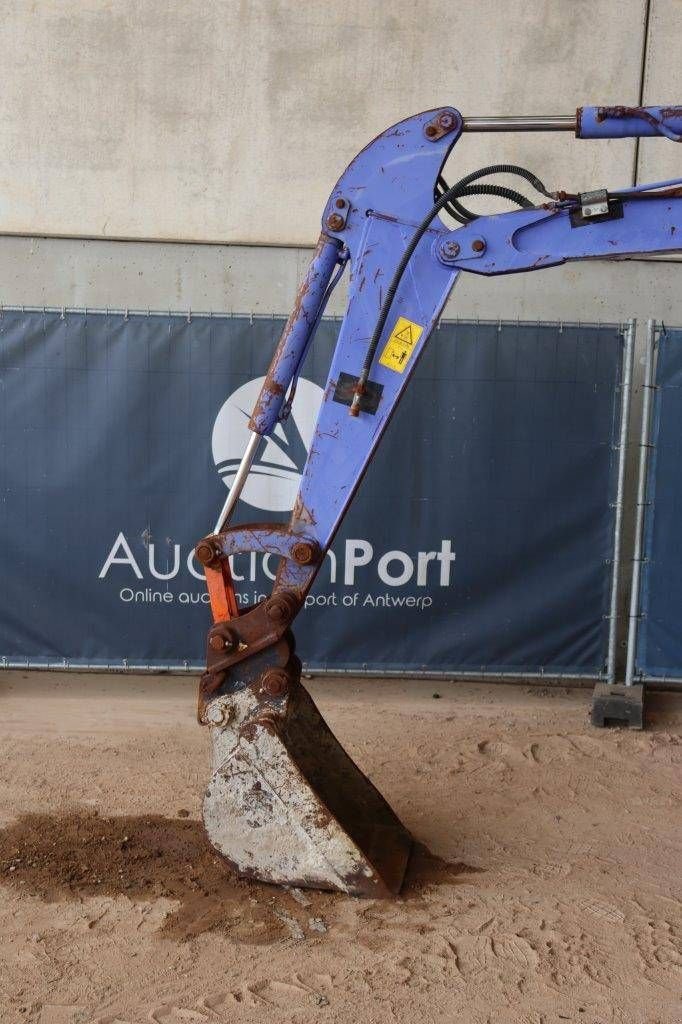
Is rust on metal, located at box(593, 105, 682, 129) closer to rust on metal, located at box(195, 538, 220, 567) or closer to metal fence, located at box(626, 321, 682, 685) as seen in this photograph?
rust on metal, located at box(195, 538, 220, 567)

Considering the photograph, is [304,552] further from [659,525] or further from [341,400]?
[659,525]

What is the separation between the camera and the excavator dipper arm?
3.80 meters

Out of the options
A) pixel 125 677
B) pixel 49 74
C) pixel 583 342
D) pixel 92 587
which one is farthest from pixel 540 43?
pixel 125 677

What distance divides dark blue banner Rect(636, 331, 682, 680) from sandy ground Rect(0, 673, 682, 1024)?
1.81 feet

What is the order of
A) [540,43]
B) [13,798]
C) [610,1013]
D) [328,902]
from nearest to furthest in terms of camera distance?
[610,1013] → [328,902] → [13,798] → [540,43]

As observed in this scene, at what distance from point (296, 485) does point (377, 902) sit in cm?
303

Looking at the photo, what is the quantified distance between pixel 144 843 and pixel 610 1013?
2160 millimetres

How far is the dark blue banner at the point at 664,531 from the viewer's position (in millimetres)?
6273

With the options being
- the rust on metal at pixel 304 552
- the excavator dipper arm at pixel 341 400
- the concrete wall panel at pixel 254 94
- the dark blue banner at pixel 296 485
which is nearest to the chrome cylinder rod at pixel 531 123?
the excavator dipper arm at pixel 341 400

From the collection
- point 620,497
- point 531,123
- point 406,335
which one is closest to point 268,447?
point 620,497

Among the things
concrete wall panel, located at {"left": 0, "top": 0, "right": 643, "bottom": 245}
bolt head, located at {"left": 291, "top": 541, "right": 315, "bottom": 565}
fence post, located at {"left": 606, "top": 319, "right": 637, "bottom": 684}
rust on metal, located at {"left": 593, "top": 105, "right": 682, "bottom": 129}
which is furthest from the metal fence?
bolt head, located at {"left": 291, "top": 541, "right": 315, "bottom": 565}

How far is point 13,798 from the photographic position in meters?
4.99

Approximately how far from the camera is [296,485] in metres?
6.43

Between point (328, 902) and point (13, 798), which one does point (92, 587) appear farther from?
point (328, 902)
